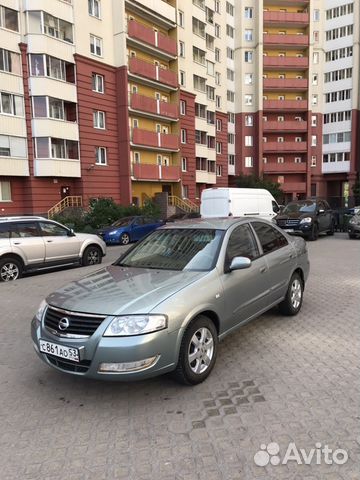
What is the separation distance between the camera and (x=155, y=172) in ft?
102

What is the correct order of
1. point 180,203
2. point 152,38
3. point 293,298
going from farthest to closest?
point 180,203 < point 152,38 < point 293,298

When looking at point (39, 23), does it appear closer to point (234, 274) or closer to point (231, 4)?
point (234, 274)

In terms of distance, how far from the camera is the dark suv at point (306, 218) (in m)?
16.8

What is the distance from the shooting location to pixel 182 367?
3543mm

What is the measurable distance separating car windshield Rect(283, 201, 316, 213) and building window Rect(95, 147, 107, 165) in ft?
49.2

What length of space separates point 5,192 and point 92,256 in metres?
14.7

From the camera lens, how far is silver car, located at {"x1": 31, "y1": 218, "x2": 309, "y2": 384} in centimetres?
323

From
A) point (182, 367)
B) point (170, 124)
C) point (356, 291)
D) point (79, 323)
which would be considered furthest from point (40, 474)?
point (170, 124)

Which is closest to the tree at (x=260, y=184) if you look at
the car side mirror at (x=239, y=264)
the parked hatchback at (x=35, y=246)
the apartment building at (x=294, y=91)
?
the apartment building at (x=294, y=91)

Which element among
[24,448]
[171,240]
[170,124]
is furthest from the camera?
[170,124]

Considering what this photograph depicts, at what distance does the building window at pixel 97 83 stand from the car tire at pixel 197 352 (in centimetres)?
2680

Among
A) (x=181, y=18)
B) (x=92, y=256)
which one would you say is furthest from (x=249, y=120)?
(x=92, y=256)

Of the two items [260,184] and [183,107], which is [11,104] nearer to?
[183,107]

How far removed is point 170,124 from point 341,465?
34299 mm
